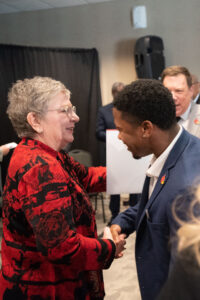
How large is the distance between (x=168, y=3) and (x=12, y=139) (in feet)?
11.8

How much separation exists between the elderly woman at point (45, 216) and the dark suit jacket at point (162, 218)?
0.23m

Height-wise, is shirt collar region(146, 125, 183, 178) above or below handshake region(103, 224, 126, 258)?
above

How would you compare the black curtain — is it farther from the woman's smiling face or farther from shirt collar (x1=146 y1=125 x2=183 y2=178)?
shirt collar (x1=146 y1=125 x2=183 y2=178)

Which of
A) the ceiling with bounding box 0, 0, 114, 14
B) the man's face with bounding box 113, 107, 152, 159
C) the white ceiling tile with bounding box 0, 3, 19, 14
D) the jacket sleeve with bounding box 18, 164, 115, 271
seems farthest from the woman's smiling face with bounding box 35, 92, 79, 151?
the white ceiling tile with bounding box 0, 3, 19, 14

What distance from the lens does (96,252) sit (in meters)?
1.23

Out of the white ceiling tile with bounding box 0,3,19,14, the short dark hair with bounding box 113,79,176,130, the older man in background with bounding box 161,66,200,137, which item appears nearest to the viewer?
the short dark hair with bounding box 113,79,176,130

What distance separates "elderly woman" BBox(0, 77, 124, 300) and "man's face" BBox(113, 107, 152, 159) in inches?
11.3

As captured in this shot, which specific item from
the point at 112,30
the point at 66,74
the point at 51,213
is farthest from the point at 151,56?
the point at 51,213

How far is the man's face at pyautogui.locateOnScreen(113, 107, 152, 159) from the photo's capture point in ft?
3.65

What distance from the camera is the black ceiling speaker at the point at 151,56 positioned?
5160mm

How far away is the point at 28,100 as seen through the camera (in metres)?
1.29

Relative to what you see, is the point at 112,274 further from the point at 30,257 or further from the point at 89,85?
the point at 89,85

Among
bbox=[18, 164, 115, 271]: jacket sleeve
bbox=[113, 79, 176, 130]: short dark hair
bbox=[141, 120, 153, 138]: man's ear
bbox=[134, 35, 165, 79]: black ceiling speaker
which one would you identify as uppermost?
bbox=[134, 35, 165, 79]: black ceiling speaker

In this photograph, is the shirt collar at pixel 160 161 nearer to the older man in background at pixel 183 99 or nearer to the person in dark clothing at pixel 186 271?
the person in dark clothing at pixel 186 271
